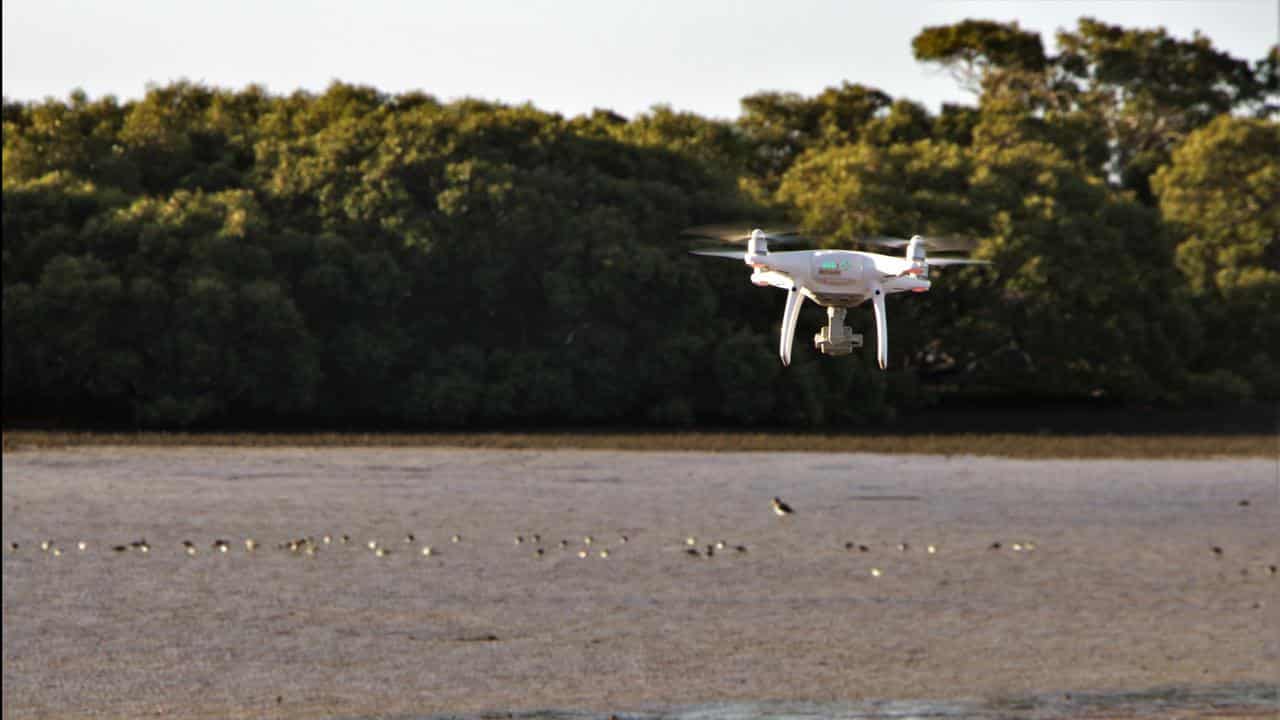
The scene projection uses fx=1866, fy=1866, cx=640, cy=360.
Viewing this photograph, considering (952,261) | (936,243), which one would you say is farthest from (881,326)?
(936,243)

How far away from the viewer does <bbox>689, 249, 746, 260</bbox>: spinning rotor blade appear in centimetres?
616

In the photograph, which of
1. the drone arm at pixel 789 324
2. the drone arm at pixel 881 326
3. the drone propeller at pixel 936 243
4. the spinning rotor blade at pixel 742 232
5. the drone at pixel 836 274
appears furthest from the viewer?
the spinning rotor blade at pixel 742 232

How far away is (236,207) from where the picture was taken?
188000 millimetres

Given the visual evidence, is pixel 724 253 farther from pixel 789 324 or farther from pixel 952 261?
pixel 952 261

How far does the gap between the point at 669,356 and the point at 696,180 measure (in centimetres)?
1636

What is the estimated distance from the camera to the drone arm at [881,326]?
5.94m

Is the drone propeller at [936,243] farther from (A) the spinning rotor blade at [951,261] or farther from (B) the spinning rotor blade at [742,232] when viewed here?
(B) the spinning rotor blade at [742,232]

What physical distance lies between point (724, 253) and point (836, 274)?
479 millimetres

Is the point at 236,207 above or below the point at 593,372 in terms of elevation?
above

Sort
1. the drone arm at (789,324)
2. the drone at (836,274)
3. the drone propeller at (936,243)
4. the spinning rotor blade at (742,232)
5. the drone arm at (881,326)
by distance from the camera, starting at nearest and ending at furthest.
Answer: the drone arm at (789,324), the drone arm at (881,326), the drone at (836,274), the drone propeller at (936,243), the spinning rotor blade at (742,232)

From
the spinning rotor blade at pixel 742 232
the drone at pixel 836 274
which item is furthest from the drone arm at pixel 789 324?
the spinning rotor blade at pixel 742 232

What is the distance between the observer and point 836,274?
6.10 meters

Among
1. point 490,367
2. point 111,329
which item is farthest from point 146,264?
point 490,367

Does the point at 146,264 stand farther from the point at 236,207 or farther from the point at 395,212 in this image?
the point at 395,212
